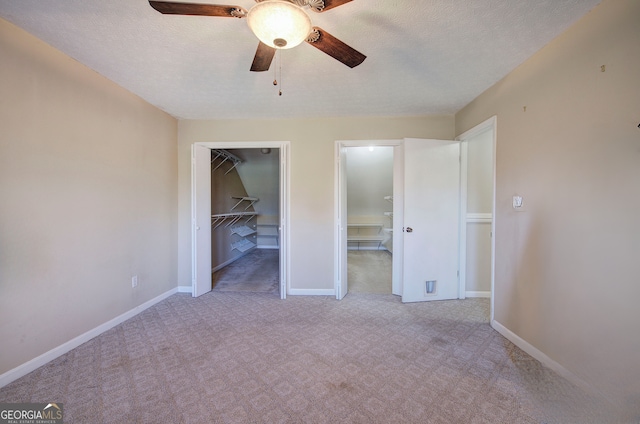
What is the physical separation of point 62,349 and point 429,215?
12.3ft

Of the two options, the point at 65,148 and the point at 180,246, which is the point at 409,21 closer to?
the point at 65,148

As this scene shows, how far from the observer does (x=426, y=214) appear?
3.04 m

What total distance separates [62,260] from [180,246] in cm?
142

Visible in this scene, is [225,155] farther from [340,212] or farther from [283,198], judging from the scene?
[340,212]

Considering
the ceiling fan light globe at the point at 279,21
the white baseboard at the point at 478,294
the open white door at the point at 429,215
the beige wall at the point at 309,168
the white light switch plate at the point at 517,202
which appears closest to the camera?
the ceiling fan light globe at the point at 279,21

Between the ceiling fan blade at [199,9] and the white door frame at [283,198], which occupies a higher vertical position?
the ceiling fan blade at [199,9]

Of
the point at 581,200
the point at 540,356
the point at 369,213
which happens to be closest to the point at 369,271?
the point at 369,213

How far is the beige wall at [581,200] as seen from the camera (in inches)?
52.6

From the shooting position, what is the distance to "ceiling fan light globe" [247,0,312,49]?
3.59 ft

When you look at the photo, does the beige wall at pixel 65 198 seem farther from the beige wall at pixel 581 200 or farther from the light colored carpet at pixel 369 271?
the beige wall at pixel 581 200

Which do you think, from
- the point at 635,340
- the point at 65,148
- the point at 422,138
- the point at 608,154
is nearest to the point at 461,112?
the point at 422,138

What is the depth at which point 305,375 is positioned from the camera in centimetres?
173

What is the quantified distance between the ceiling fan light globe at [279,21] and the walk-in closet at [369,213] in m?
3.32

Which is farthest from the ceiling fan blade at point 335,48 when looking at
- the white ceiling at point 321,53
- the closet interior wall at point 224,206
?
the closet interior wall at point 224,206
